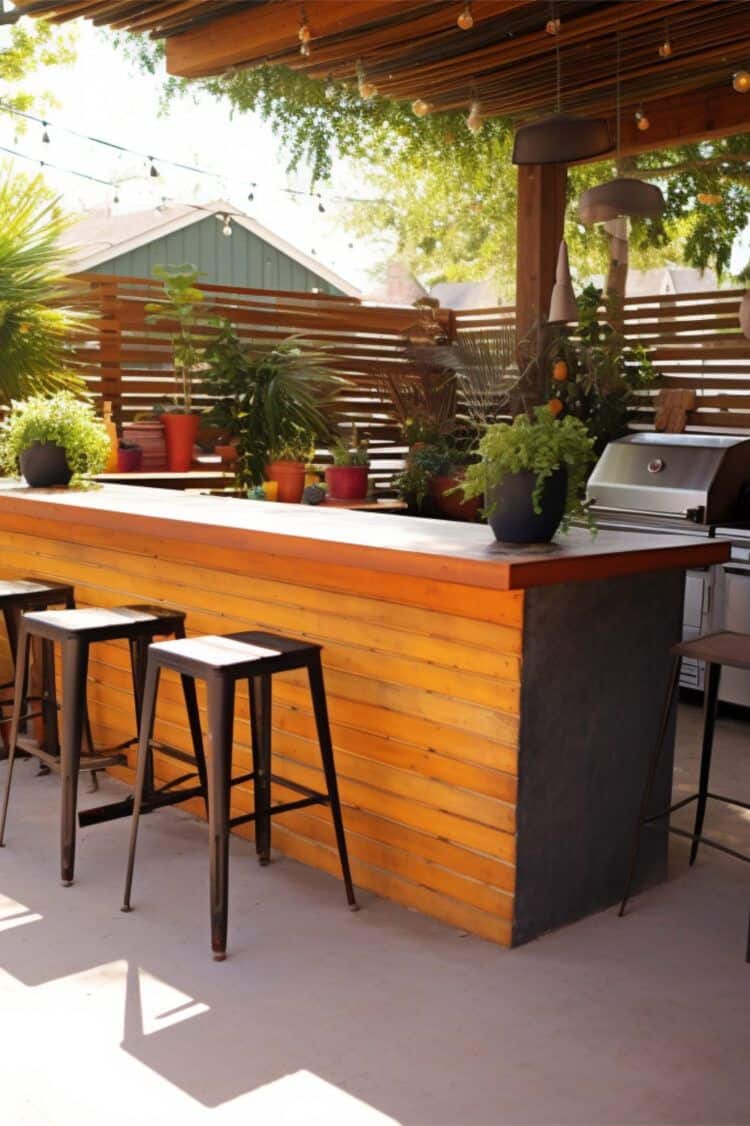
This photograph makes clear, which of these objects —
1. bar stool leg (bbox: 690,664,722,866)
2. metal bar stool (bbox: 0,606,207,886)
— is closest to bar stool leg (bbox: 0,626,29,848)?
metal bar stool (bbox: 0,606,207,886)

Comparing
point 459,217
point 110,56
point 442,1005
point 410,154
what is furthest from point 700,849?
point 459,217

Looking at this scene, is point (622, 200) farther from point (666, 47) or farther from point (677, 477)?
point (677, 477)

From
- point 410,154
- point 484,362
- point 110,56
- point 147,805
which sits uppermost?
point 110,56

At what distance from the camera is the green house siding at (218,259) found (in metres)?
14.2

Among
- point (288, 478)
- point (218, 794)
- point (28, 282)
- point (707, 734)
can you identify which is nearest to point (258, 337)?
point (288, 478)

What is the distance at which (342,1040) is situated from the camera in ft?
8.65

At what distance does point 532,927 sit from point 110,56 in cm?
1103

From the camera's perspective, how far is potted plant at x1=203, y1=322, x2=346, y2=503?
6977 mm

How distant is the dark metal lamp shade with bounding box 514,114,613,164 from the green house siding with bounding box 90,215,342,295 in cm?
958

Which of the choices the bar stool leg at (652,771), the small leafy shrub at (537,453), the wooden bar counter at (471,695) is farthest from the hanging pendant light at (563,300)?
the bar stool leg at (652,771)

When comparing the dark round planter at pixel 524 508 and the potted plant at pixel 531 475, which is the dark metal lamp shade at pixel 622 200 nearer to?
the potted plant at pixel 531 475

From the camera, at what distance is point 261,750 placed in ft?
11.7

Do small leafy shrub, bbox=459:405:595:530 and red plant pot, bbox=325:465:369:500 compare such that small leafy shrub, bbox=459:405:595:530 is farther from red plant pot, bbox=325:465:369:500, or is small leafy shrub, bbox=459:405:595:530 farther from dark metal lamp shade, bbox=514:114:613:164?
red plant pot, bbox=325:465:369:500

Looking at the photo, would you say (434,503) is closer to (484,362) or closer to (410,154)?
(484,362)
